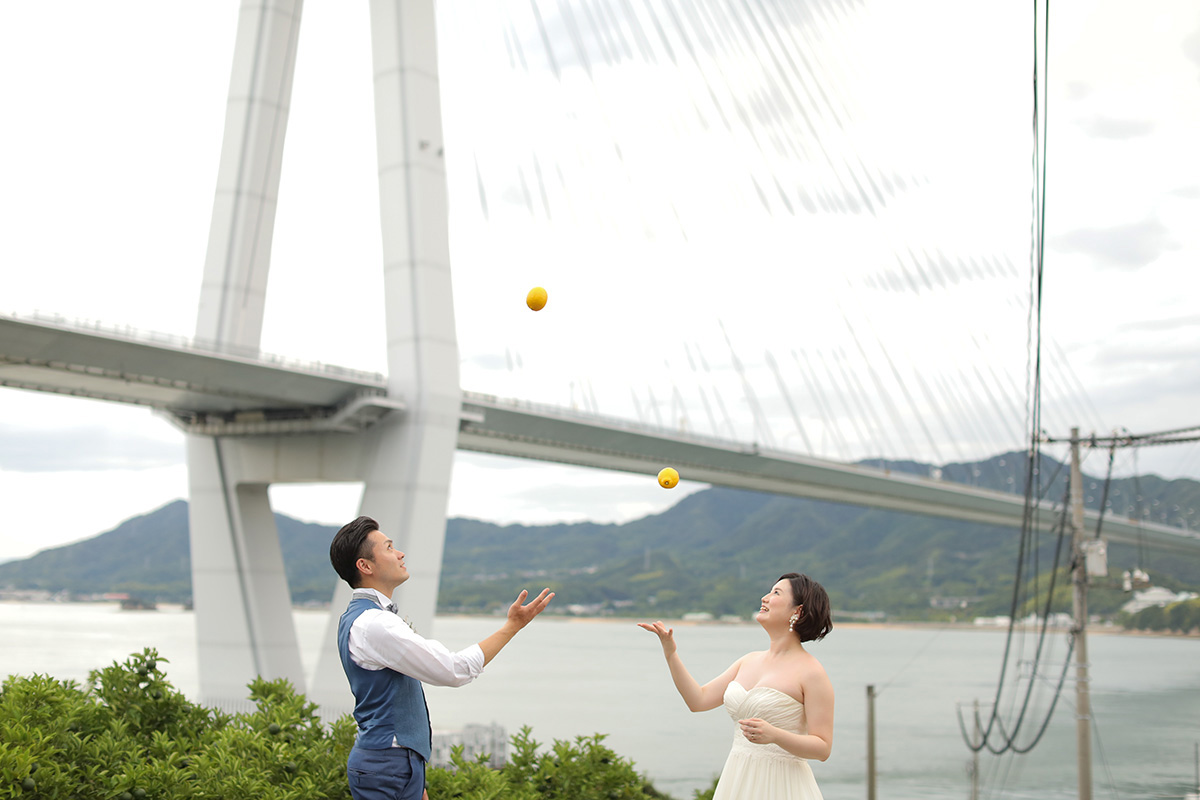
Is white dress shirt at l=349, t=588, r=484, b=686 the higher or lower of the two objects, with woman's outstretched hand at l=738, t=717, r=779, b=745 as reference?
higher

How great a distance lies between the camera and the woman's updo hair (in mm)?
3703

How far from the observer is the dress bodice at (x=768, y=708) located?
3.65 metres

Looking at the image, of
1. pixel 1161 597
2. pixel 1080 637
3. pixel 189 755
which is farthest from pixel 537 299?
pixel 1161 597

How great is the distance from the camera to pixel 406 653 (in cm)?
317

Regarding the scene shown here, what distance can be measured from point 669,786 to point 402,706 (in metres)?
28.9

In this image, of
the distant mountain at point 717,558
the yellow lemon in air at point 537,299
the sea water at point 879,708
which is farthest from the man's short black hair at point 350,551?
the distant mountain at point 717,558

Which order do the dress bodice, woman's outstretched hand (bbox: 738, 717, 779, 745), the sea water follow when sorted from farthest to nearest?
the sea water, the dress bodice, woman's outstretched hand (bbox: 738, 717, 779, 745)

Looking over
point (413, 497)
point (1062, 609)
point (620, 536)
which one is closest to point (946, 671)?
point (1062, 609)

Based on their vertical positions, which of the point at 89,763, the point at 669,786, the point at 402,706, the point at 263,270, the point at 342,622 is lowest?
the point at 669,786

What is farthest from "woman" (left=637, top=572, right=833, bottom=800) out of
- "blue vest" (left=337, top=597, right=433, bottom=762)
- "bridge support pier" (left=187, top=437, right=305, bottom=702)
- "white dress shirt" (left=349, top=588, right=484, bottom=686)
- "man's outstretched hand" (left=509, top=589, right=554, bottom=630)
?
"bridge support pier" (left=187, top=437, right=305, bottom=702)

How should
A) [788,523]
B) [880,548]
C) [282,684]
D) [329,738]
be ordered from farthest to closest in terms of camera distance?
[788,523], [880,548], [282,684], [329,738]

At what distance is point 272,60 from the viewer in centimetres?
2152

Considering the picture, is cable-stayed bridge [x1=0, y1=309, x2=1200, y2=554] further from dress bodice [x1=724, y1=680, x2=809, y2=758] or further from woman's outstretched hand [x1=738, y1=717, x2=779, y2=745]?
woman's outstretched hand [x1=738, y1=717, x2=779, y2=745]

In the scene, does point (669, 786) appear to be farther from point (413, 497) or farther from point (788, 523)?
point (788, 523)
